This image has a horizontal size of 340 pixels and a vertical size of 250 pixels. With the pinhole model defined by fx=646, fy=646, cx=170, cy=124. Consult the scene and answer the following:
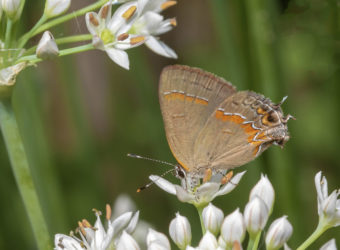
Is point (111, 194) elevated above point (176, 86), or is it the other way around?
point (176, 86)

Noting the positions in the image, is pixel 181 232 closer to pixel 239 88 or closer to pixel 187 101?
pixel 187 101

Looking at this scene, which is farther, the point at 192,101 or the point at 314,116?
the point at 314,116

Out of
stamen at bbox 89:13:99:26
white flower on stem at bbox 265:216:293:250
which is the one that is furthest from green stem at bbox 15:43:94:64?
white flower on stem at bbox 265:216:293:250

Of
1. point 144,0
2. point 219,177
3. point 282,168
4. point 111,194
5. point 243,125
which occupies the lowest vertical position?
point 111,194

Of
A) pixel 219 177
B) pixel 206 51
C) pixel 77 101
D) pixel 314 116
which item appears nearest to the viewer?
pixel 219 177

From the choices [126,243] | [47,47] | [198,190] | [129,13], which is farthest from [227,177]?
[47,47]

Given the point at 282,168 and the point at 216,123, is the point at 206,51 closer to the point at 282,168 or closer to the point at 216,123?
the point at 282,168

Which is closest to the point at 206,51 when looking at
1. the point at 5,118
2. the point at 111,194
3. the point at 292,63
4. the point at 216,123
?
the point at 292,63
